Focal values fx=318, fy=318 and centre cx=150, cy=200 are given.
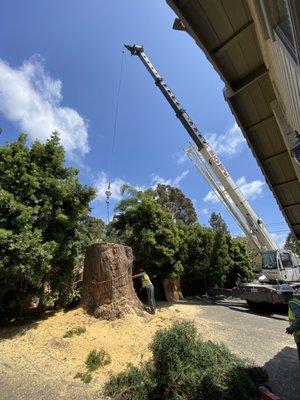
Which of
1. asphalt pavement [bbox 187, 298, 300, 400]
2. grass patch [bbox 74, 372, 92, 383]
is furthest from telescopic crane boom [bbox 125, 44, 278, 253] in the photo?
grass patch [bbox 74, 372, 92, 383]

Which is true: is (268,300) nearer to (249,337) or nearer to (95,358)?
(249,337)

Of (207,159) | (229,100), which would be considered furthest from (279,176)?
(207,159)

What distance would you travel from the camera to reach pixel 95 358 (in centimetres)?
838

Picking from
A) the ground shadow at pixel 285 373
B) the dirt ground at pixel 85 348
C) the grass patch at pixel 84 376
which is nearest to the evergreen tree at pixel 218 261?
the dirt ground at pixel 85 348

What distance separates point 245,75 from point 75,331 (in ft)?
28.0

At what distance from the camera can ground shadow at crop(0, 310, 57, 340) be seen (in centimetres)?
961

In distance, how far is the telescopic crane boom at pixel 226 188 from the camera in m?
19.3

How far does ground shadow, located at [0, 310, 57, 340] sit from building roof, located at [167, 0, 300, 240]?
330 inches

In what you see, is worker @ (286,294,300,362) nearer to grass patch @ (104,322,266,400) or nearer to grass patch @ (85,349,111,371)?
grass patch @ (104,322,266,400)

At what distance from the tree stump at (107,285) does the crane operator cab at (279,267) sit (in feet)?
26.7

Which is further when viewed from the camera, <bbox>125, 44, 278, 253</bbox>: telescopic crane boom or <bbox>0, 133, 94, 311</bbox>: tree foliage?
<bbox>125, 44, 278, 253</bbox>: telescopic crane boom

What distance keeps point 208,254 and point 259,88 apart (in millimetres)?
17229

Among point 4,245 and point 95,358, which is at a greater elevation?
point 4,245

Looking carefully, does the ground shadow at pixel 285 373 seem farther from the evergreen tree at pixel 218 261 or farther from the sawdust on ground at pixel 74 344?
the evergreen tree at pixel 218 261
